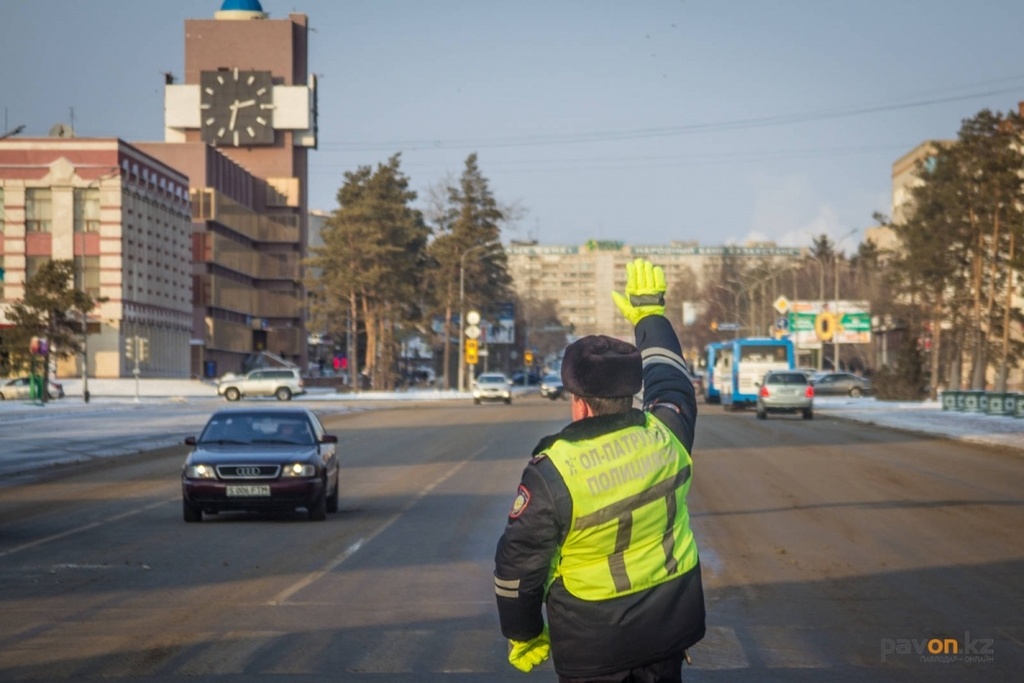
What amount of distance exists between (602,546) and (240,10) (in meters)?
121

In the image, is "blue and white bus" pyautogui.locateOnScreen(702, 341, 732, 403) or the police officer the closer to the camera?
the police officer

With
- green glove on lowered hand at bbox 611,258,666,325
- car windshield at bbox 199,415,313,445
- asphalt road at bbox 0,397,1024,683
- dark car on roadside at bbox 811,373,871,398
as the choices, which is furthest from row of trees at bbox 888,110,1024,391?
green glove on lowered hand at bbox 611,258,666,325

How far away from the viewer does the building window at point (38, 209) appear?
81.5m

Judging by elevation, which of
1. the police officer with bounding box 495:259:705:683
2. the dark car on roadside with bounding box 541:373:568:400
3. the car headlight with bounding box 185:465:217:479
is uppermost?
the police officer with bounding box 495:259:705:683

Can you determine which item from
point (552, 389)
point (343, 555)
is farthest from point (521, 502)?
point (552, 389)

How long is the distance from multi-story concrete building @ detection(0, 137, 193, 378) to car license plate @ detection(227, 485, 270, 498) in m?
64.5

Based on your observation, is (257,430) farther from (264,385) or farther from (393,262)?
(393,262)

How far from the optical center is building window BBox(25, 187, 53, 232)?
81.5 meters

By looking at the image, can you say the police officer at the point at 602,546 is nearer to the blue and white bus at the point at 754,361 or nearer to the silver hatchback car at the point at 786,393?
the silver hatchback car at the point at 786,393

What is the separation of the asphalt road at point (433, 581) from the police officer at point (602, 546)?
4.18 meters

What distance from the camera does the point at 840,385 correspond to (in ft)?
278

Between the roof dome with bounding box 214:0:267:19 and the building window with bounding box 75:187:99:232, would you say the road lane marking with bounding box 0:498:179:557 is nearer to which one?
the building window with bounding box 75:187:99:232

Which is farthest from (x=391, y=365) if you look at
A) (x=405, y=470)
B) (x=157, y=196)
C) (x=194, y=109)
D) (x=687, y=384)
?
(x=687, y=384)

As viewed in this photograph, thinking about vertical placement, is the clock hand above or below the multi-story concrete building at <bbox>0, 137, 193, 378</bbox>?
above
